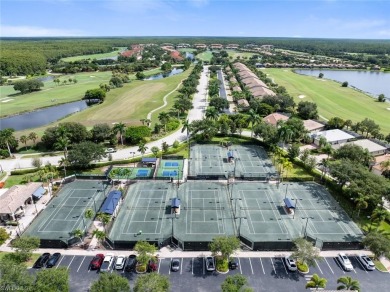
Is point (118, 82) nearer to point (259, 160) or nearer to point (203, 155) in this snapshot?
point (203, 155)

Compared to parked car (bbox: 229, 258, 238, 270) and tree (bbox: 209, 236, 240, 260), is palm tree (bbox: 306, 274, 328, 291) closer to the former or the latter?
parked car (bbox: 229, 258, 238, 270)

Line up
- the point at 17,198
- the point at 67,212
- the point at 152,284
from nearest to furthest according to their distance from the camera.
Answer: the point at 152,284 < the point at 67,212 < the point at 17,198

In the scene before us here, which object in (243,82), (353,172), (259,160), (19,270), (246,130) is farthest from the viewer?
(243,82)

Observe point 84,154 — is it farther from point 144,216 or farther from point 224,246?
point 224,246

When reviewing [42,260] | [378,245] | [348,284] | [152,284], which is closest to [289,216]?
[378,245]

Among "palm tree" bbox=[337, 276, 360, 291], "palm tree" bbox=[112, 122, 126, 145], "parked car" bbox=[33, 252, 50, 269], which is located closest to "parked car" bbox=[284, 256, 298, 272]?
"palm tree" bbox=[337, 276, 360, 291]

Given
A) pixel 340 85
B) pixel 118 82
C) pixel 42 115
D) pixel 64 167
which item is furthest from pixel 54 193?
pixel 340 85
